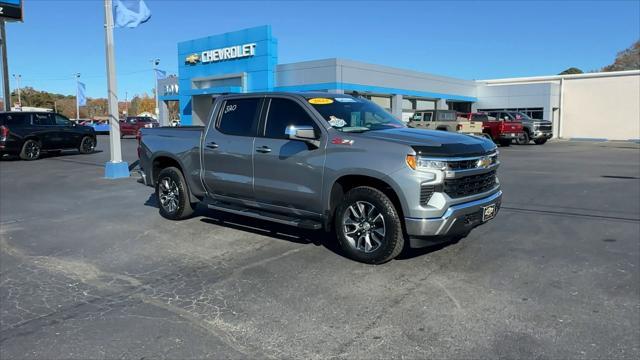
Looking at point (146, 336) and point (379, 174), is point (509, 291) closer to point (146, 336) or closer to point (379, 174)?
point (379, 174)

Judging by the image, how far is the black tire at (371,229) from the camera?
17.1ft

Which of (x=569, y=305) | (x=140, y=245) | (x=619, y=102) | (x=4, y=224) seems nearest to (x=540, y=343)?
(x=569, y=305)

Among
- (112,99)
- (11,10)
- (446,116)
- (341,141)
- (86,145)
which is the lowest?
(86,145)

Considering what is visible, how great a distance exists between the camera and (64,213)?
8578 mm

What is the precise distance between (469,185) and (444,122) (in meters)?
19.5

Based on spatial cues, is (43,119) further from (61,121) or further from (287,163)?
(287,163)

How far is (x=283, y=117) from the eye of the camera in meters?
6.30

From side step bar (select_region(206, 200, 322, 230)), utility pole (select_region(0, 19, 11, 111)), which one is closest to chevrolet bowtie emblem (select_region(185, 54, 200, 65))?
utility pole (select_region(0, 19, 11, 111))

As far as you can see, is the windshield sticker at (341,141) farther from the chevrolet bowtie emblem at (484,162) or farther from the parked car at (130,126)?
the parked car at (130,126)

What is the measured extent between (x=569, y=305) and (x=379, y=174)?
2.12m

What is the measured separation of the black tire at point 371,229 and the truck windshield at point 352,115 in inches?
34.1

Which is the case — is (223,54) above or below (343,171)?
above

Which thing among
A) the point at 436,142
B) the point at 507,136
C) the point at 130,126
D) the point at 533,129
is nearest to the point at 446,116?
the point at 507,136

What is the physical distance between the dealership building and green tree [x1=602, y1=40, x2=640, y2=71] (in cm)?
3133
